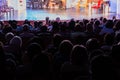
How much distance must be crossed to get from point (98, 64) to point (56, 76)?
51.1 inches

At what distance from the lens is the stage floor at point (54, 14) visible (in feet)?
48.4

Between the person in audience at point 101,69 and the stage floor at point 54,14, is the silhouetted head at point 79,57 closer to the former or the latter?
the person in audience at point 101,69

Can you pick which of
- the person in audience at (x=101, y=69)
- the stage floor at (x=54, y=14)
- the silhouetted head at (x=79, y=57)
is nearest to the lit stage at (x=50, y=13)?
the stage floor at (x=54, y=14)

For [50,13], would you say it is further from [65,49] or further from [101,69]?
[101,69]

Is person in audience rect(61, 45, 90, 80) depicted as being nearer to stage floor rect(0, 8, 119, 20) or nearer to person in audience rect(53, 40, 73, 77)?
person in audience rect(53, 40, 73, 77)

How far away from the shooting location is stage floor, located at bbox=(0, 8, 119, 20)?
48.4ft

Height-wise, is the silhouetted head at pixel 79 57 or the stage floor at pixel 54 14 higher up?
the stage floor at pixel 54 14

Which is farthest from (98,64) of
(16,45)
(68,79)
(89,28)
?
(89,28)

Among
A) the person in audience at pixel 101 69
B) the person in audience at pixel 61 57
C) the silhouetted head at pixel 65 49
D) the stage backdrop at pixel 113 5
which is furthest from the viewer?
the stage backdrop at pixel 113 5

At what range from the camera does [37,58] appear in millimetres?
3902

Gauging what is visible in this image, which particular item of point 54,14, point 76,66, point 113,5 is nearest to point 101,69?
point 76,66

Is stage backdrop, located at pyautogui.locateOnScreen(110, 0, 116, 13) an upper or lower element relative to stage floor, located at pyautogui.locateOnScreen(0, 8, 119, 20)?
upper

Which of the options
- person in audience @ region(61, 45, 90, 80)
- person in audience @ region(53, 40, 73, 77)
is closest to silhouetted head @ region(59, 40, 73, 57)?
person in audience @ region(53, 40, 73, 77)

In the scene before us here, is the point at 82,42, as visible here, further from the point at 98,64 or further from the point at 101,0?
the point at 101,0
